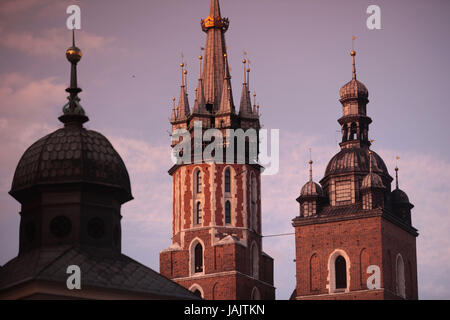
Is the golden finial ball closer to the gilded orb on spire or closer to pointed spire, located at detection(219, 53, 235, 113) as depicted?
the gilded orb on spire

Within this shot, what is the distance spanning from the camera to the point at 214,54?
408 feet

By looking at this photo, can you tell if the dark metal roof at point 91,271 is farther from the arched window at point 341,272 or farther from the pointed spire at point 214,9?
the pointed spire at point 214,9

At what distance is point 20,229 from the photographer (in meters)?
88.0

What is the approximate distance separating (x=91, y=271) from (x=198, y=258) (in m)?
35.1

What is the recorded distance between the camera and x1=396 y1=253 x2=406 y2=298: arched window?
12462 centimetres

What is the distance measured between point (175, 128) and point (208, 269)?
1293cm

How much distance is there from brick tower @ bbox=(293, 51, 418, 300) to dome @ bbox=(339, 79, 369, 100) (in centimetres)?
178

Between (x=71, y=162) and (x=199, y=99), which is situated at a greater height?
(x=199, y=99)

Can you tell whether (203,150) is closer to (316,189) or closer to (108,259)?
(316,189)

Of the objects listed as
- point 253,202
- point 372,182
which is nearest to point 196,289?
point 253,202

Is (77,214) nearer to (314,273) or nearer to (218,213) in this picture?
(218,213)

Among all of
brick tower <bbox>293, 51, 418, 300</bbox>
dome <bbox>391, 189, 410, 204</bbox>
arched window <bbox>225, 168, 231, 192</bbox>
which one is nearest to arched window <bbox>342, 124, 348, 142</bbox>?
brick tower <bbox>293, 51, 418, 300</bbox>
